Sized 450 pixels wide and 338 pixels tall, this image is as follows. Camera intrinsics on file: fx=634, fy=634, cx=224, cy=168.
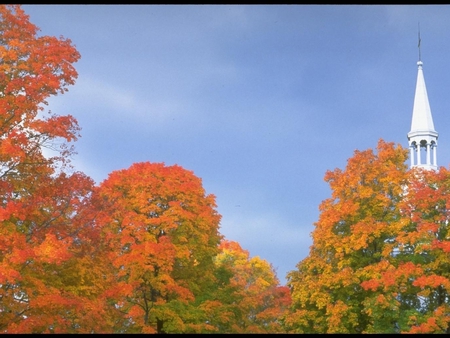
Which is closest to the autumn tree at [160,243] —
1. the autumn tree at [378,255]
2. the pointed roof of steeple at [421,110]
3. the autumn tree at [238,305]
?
the autumn tree at [238,305]

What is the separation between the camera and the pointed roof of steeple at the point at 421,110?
51438mm

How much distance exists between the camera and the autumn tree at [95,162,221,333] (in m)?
30.2

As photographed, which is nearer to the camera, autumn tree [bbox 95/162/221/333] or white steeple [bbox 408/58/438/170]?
autumn tree [bbox 95/162/221/333]

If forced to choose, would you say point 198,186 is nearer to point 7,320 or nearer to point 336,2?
point 7,320

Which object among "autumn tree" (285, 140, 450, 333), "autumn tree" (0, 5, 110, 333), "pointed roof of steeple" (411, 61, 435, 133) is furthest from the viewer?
"pointed roof of steeple" (411, 61, 435, 133)

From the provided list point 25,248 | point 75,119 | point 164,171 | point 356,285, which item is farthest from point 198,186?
point 25,248

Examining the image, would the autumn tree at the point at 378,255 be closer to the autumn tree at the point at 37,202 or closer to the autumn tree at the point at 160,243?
the autumn tree at the point at 160,243

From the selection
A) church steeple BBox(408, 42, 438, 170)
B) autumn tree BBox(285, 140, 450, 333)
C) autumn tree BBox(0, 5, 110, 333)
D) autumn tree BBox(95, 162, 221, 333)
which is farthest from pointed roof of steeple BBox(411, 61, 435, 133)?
autumn tree BBox(0, 5, 110, 333)

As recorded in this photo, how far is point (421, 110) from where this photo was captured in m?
53.8

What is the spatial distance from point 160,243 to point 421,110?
31.5m

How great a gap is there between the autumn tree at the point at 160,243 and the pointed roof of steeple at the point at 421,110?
22489 millimetres

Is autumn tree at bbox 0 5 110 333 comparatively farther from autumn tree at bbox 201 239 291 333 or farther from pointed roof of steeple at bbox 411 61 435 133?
pointed roof of steeple at bbox 411 61 435 133

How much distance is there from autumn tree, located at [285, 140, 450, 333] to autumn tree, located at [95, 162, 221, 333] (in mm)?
5103

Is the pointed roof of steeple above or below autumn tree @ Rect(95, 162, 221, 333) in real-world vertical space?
above
